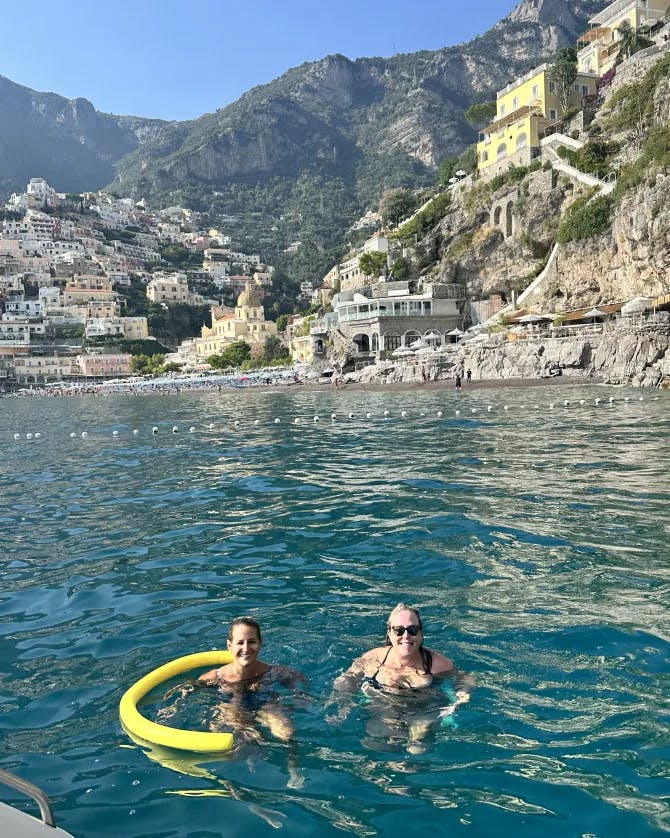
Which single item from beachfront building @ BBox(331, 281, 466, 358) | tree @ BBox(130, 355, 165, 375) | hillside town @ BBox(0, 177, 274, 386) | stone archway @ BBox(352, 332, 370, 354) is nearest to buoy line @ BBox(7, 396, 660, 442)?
beachfront building @ BBox(331, 281, 466, 358)

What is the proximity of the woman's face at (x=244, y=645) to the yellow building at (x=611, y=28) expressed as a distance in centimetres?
6751

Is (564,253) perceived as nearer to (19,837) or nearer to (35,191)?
(19,837)

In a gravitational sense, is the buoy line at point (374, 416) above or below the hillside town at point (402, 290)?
below

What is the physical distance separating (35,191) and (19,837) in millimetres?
192099

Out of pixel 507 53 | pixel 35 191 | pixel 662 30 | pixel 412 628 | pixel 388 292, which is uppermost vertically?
pixel 507 53

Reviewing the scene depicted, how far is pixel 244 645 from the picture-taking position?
4.40 m

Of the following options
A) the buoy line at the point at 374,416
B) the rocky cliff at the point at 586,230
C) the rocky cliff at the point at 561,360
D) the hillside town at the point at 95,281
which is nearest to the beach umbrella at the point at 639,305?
the rocky cliff at the point at 561,360

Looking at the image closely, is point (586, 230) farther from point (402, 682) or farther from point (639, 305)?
point (402, 682)

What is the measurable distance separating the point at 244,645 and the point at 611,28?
7117 centimetres

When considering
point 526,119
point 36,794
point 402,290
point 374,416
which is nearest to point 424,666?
point 36,794

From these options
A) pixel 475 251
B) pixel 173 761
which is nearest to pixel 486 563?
pixel 173 761

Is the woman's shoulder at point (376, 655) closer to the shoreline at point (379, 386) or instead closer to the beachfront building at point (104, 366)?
the shoreline at point (379, 386)

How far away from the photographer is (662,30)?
2136 inches

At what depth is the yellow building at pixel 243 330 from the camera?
94.4m
